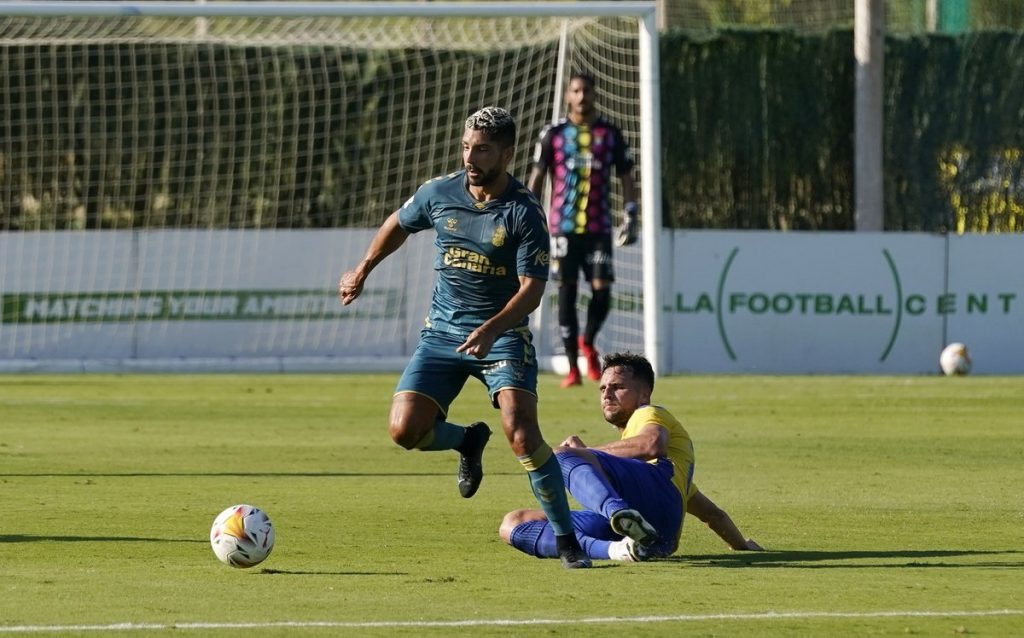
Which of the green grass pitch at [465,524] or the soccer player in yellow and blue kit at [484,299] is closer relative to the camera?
the green grass pitch at [465,524]

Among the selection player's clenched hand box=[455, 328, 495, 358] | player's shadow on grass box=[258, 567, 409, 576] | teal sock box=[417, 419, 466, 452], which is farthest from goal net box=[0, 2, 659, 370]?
player's shadow on grass box=[258, 567, 409, 576]

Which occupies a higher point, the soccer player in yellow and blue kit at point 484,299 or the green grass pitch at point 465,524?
the soccer player in yellow and blue kit at point 484,299

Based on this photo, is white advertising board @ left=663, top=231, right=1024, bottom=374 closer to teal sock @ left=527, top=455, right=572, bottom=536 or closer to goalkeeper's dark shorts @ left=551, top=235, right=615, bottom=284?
goalkeeper's dark shorts @ left=551, top=235, right=615, bottom=284

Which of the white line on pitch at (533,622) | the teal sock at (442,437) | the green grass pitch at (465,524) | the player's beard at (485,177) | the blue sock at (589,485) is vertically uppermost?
the player's beard at (485,177)

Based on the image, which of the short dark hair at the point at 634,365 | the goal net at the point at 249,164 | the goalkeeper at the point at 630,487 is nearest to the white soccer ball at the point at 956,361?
the goal net at the point at 249,164

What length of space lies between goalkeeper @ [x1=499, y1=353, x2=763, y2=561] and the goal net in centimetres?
998

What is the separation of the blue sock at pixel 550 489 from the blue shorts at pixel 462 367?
362 millimetres

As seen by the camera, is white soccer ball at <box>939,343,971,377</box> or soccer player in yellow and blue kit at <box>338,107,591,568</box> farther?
white soccer ball at <box>939,343,971,377</box>

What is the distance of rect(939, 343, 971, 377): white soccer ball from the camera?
62.7 feet

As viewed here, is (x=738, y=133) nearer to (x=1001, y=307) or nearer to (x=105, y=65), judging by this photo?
(x=1001, y=307)

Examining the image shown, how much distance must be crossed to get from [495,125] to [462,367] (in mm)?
1072

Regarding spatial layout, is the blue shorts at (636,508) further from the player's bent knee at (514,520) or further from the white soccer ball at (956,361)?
the white soccer ball at (956,361)

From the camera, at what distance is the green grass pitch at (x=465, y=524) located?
6094 mm

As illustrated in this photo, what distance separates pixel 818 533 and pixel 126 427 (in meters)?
6.86
